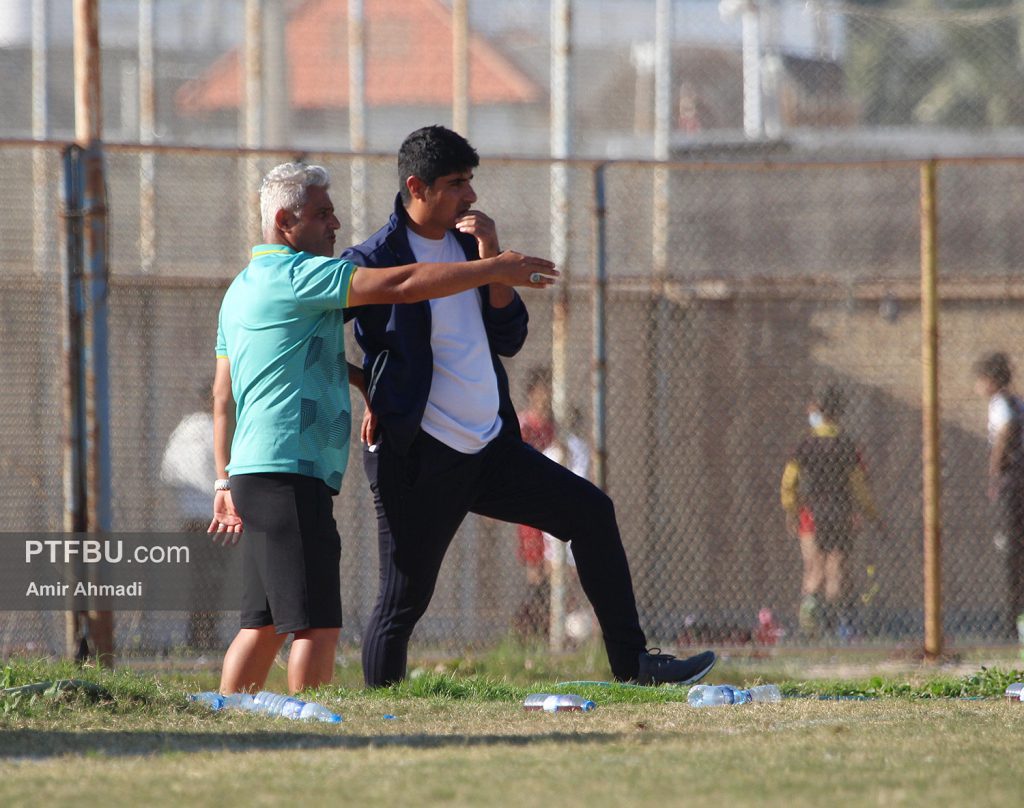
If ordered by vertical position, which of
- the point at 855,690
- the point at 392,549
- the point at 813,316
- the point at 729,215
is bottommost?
the point at 855,690

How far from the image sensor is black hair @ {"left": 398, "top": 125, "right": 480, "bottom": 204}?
534 centimetres

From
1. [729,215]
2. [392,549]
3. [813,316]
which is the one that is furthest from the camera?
[729,215]

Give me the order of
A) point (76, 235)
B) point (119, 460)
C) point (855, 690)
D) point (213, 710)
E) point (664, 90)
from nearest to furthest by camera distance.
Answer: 1. point (213, 710)
2. point (855, 690)
3. point (76, 235)
4. point (119, 460)
5. point (664, 90)

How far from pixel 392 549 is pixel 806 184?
12.7m

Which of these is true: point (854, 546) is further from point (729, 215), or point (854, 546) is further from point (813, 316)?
point (729, 215)

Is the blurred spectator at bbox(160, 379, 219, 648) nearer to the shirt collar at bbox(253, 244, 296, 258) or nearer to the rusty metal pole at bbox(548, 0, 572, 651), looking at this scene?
the rusty metal pole at bbox(548, 0, 572, 651)

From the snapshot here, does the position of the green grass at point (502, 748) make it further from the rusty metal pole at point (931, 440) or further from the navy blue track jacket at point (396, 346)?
the rusty metal pole at point (931, 440)

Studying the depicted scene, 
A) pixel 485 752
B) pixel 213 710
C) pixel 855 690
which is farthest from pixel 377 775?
pixel 855 690

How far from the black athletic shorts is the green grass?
336 millimetres

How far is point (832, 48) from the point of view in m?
17.3

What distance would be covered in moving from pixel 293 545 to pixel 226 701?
2.01 feet

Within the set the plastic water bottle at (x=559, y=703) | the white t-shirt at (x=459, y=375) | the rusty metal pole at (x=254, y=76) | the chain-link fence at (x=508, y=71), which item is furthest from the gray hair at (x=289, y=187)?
the chain-link fence at (x=508, y=71)

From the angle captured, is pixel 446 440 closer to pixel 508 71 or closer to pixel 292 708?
pixel 292 708

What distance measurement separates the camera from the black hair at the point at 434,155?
17.5 feet
